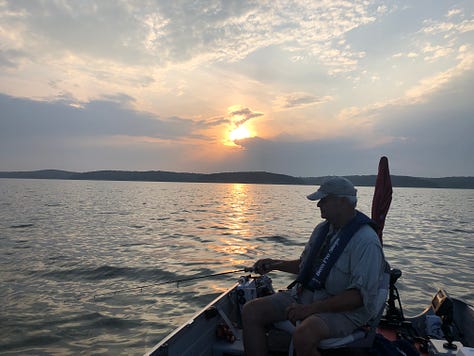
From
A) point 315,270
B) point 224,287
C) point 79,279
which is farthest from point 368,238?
point 79,279

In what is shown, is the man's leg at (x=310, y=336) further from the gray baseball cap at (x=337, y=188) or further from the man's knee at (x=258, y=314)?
the gray baseball cap at (x=337, y=188)

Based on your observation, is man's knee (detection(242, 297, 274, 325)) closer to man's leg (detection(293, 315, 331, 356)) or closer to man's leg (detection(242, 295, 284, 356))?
man's leg (detection(242, 295, 284, 356))

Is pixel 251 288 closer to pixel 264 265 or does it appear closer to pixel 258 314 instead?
pixel 264 265

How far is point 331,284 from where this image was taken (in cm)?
358

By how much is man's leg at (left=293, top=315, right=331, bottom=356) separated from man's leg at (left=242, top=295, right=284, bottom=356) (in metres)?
0.61

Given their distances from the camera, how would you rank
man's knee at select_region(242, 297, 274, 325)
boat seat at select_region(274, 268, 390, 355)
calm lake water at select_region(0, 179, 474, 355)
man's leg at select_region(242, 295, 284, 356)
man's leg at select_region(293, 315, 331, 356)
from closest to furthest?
man's leg at select_region(293, 315, 331, 356)
boat seat at select_region(274, 268, 390, 355)
man's leg at select_region(242, 295, 284, 356)
man's knee at select_region(242, 297, 274, 325)
calm lake water at select_region(0, 179, 474, 355)

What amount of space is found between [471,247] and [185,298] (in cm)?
1639

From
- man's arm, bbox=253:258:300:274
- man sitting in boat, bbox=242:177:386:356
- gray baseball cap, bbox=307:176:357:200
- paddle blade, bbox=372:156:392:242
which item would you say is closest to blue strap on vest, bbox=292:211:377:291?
man sitting in boat, bbox=242:177:386:356

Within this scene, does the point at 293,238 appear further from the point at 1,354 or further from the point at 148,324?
the point at 1,354

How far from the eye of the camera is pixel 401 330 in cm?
559

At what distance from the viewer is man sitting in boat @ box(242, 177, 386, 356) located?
129 inches

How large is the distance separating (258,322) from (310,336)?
0.78 meters

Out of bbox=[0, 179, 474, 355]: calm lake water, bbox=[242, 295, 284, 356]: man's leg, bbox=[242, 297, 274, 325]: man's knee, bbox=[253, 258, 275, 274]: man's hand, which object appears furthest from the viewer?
bbox=[0, 179, 474, 355]: calm lake water

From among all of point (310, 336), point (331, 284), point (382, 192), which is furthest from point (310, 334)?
point (382, 192)
